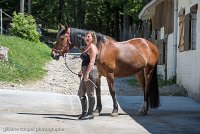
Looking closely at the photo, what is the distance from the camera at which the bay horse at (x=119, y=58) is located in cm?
1026

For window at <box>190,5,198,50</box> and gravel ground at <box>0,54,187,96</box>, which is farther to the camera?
gravel ground at <box>0,54,187,96</box>

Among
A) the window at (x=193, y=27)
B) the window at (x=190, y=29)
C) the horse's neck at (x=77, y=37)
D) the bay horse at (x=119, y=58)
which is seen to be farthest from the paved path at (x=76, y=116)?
the window at (x=190, y=29)

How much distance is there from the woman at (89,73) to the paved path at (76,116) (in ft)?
0.90

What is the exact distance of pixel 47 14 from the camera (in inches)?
2672

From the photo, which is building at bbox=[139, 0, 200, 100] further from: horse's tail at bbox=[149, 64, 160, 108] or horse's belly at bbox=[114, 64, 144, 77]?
horse's belly at bbox=[114, 64, 144, 77]

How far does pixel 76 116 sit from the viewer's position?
33.9 feet

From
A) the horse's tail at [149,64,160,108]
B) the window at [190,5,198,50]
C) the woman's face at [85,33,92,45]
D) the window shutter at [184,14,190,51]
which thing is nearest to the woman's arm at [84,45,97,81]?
the woman's face at [85,33,92,45]

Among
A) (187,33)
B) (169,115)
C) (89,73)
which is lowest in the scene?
(169,115)

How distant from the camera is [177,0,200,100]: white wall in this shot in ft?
45.6

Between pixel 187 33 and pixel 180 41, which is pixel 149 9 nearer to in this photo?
pixel 180 41

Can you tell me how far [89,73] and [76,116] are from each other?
102 cm

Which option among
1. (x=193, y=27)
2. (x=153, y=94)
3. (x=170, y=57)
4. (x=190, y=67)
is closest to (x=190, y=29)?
(x=193, y=27)

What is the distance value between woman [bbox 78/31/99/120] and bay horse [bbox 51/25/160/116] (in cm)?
25

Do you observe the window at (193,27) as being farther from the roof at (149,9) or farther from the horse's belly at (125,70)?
the roof at (149,9)
